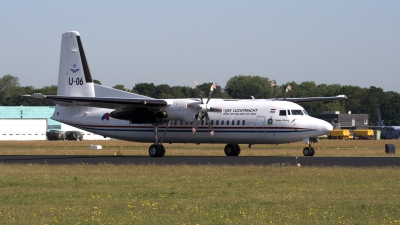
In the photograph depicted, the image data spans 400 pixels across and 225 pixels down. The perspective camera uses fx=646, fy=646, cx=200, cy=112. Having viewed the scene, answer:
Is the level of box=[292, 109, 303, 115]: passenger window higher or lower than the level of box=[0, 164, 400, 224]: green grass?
higher

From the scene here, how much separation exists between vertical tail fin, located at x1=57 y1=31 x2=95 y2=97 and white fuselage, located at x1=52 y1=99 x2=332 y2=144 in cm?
123

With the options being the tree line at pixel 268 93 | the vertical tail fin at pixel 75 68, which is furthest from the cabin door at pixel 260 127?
the tree line at pixel 268 93

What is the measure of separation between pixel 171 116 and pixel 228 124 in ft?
11.5

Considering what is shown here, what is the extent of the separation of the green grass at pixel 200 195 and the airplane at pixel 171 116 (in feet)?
29.7

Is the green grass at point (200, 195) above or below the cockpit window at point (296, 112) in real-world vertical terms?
below

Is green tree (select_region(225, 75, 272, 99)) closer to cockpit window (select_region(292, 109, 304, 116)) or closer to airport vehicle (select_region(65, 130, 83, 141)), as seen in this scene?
airport vehicle (select_region(65, 130, 83, 141))

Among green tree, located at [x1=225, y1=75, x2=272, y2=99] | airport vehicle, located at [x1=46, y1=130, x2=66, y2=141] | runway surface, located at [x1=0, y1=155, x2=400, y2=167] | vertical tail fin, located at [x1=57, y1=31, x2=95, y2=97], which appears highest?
green tree, located at [x1=225, y1=75, x2=272, y2=99]

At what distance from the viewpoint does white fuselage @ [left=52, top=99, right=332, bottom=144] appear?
37.6 meters

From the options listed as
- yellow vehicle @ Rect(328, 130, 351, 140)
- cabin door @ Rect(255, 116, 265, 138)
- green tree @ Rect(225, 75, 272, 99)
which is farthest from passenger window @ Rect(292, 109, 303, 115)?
green tree @ Rect(225, 75, 272, 99)

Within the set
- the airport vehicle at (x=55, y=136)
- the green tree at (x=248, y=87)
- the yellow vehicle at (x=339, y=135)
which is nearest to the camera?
the airport vehicle at (x=55, y=136)

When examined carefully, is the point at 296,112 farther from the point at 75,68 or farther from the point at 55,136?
the point at 55,136

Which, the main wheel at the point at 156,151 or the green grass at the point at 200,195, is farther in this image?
the main wheel at the point at 156,151

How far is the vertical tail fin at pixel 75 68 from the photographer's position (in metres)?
43.1

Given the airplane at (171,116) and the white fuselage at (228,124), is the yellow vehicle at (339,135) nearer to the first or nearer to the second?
the airplane at (171,116)
